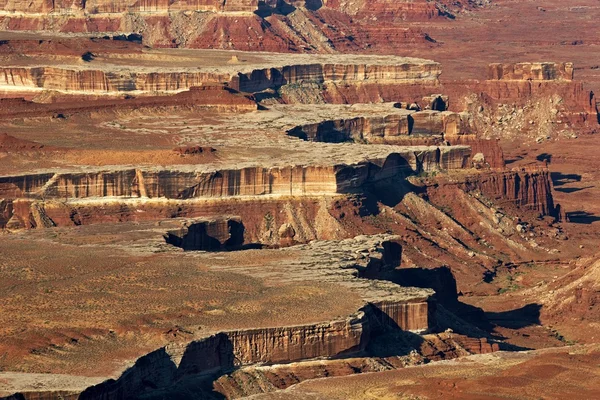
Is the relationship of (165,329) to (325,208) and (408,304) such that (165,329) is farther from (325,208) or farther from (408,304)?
(325,208)

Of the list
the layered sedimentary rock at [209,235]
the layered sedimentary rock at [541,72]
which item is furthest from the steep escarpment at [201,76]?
the layered sedimentary rock at [209,235]

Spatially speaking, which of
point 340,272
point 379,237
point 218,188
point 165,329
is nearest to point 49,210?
point 218,188

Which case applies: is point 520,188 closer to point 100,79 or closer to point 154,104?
point 154,104

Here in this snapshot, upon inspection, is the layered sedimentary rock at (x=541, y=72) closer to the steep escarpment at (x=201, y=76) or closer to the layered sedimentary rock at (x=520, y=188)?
the steep escarpment at (x=201, y=76)

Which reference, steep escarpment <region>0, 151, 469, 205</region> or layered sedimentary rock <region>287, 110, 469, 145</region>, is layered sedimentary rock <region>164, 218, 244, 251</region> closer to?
steep escarpment <region>0, 151, 469, 205</region>

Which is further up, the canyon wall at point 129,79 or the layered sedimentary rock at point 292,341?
the canyon wall at point 129,79

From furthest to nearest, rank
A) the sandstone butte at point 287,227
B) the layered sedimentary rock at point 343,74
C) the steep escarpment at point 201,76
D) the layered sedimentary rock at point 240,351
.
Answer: the layered sedimentary rock at point 343,74, the steep escarpment at point 201,76, the sandstone butte at point 287,227, the layered sedimentary rock at point 240,351

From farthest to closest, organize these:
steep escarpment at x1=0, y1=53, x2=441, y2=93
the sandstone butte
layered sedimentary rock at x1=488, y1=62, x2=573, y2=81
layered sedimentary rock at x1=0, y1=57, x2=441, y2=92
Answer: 1. layered sedimentary rock at x1=488, y1=62, x2=573, y2=81
2. steep escarpment at x1=0, y1=53, x2=441, y2=93
3. layered sedimentary rock at x1=0, y1=57, x2=441, y2=92
4. the sandstone butte

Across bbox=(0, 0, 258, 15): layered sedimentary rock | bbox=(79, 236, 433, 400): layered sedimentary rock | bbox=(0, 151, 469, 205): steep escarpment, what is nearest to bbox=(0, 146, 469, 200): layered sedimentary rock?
bbox=(0, 151, 469, 205): steep escarpment
